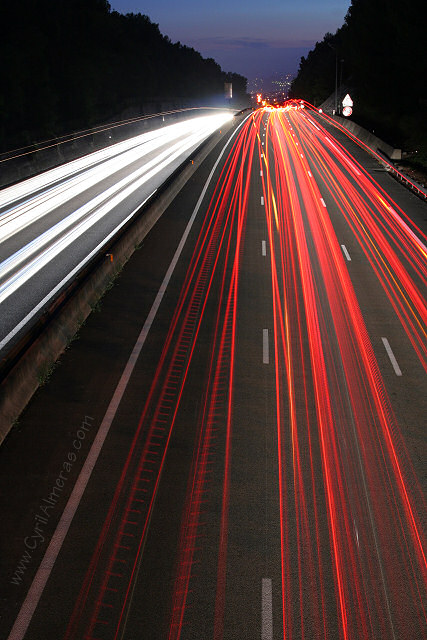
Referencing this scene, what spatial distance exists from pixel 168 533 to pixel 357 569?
2.84 m

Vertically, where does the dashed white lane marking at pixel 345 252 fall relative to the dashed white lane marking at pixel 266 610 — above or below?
below

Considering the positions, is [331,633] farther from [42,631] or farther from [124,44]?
[124,44]

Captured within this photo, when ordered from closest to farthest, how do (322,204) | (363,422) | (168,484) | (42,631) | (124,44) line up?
(42,631), (168,484), (363,422), (322,204), (124,44)

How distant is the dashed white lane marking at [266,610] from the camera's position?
6.89 metres

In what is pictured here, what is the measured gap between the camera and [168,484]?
9.39m

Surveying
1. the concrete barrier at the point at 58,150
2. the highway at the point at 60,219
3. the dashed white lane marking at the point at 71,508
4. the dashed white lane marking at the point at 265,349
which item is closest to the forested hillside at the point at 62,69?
the concrete barrier at the point at 58,150

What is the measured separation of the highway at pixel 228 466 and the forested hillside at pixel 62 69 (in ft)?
129

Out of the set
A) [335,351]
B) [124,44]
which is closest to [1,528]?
[335,351]

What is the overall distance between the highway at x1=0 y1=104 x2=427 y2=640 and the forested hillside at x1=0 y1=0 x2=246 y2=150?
129 feet

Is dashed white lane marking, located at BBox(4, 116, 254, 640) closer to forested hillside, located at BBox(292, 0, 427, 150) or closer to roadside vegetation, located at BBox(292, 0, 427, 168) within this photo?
roadside vegetation, located at BBox(292, 0, 427, 168)

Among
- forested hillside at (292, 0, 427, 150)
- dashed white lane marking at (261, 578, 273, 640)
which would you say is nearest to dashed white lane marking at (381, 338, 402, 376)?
dashed white lane marking at (261, 578, 273, 640)

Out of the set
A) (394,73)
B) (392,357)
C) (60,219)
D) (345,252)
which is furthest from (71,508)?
(394,73)

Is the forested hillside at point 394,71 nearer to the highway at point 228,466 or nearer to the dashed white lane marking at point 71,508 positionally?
the highway at point 228,466

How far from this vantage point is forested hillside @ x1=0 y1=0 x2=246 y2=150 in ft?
227
